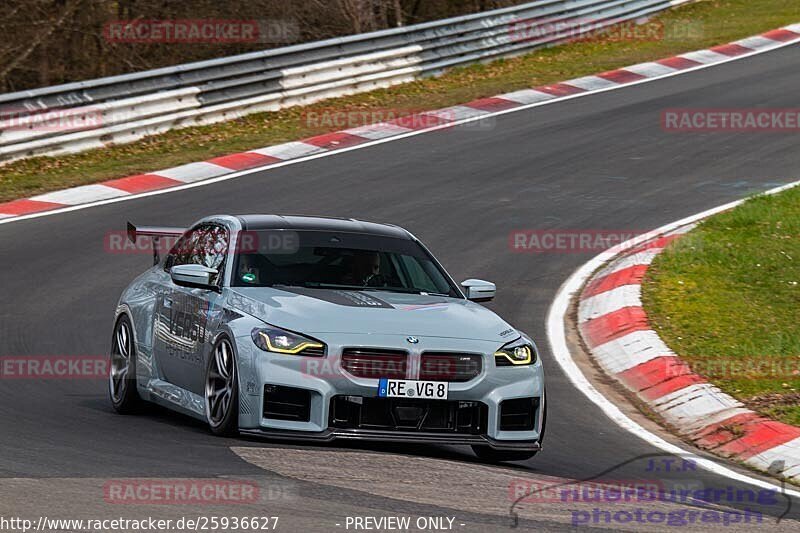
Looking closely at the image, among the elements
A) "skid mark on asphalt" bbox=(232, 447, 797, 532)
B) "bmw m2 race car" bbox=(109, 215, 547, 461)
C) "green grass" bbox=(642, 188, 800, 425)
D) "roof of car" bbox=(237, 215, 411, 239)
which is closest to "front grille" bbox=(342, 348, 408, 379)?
"bmw m2 race car" bbox=(109, 215, 547, 461)

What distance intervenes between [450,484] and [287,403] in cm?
119

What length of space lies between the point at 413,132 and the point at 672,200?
4.81 m

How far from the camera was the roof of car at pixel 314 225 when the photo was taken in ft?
30.4

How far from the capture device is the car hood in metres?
7.95

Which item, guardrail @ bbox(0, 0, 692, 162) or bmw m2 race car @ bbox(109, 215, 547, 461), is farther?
guardrail @ bbox(0, 0, 692, 162)

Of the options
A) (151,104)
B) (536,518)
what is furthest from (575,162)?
(536,518)

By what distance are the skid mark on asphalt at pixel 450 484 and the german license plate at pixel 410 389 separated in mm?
333

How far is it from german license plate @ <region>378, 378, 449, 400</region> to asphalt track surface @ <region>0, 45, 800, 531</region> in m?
0.35

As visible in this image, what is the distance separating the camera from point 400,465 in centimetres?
737

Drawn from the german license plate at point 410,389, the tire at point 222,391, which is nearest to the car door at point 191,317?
the tire at point 222,391

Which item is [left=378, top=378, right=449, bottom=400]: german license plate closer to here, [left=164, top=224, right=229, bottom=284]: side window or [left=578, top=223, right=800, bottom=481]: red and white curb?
[left=164, top=224, right=229, bottom=284]: side window

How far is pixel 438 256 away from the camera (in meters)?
14.4

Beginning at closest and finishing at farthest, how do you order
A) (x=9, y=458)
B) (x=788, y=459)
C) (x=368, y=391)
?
(x=9, y=458), (x=368, y=391), (x=788, y=459)

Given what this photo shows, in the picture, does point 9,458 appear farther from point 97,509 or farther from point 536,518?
point 536,518
